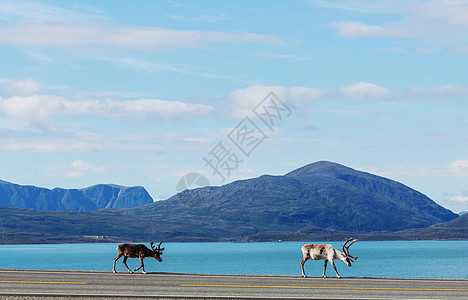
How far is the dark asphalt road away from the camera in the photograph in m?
33.6

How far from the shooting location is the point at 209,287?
3625 centimetres

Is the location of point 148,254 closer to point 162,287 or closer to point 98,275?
point 98,275

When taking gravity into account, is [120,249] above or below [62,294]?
above

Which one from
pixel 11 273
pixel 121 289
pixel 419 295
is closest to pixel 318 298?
pixel 419 295

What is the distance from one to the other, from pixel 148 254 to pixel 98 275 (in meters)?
4.30

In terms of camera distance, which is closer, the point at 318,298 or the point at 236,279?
the point at 318,298

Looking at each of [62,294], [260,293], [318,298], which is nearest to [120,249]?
[62,294]

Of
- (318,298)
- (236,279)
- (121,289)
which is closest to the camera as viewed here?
(318,298)

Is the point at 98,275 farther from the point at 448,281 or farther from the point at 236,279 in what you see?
the point at 448,281

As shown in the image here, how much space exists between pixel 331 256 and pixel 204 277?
861 centimetres

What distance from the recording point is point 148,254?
1713 inches

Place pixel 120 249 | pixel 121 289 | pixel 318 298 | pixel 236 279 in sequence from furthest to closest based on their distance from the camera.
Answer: pixel 120 249
pixel 236 279
pixel 121 289
pixel 318 298

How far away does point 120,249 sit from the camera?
42.8 metres

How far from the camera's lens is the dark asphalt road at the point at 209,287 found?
1323 inches
